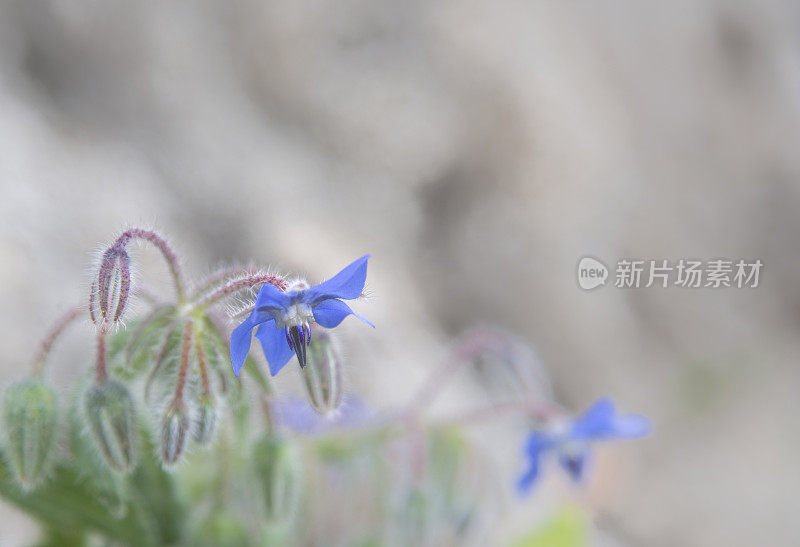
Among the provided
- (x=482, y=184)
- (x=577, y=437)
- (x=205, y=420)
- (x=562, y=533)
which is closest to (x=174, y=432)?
(x=205, y=420)

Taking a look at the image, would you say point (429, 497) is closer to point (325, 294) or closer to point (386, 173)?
point (325, 294)

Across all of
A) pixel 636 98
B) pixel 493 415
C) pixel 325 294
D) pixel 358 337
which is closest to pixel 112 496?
pixel 325 294

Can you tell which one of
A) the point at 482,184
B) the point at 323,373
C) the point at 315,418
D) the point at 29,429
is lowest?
the point at 29,429

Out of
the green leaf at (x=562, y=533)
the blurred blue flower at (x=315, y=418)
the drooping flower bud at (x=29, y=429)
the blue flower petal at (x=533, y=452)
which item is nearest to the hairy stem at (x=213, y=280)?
the drooping flower bud at (x=29, y=429)

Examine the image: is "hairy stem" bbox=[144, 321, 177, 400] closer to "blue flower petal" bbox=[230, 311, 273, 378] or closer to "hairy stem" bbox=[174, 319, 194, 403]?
"hairy stem" bbox=[174, 319, 194, 403]

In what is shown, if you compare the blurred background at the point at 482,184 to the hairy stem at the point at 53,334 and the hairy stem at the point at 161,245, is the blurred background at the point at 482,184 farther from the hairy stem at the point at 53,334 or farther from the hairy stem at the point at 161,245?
the hairy stem at the point at 161,245

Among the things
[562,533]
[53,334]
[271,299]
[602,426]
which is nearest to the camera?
[271,299]

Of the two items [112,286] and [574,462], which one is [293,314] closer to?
[112,286]
